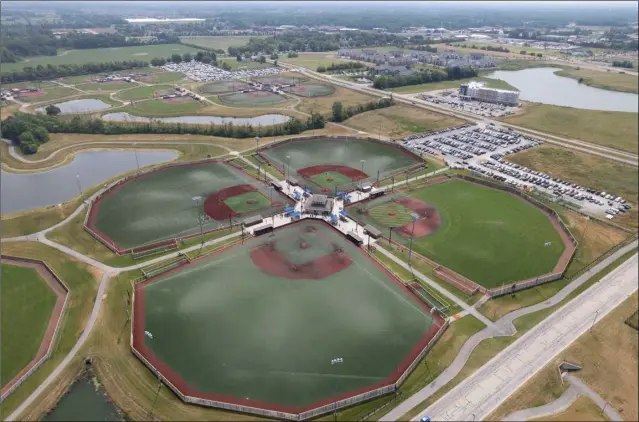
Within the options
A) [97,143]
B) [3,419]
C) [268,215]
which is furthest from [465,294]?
[97,143]

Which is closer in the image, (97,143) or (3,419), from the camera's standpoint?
(3,419)

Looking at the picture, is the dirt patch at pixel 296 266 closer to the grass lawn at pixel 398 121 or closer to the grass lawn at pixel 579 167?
the grass lawn at pixel 579 167

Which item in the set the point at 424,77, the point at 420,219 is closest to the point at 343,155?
the point at 420,219

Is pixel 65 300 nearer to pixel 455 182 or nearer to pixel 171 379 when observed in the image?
pixel 171 379

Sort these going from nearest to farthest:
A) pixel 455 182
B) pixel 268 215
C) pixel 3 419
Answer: pixel 3 419 → pixel 268 215 → pixel 455 182

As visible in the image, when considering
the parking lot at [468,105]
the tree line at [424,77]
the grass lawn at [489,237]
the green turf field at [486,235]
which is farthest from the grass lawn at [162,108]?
the grass lawn at [489,237]

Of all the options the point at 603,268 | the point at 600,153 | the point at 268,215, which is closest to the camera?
the point at 603,268

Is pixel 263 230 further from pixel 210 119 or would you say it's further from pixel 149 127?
pixel 210 119
